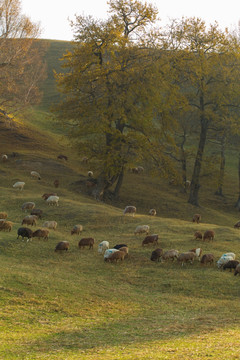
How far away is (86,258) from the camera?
19.9 metres

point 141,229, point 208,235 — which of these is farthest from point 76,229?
point 208,235

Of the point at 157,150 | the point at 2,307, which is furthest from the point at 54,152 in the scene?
the point at 2,307

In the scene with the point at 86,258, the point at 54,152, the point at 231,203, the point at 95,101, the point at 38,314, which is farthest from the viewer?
the point at 54,152

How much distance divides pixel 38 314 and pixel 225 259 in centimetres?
918

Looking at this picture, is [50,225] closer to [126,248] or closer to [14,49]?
[126,248]

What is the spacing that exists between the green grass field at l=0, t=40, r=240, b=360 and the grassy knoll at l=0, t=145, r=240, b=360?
27 mm

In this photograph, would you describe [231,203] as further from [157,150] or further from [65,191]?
[65,191]

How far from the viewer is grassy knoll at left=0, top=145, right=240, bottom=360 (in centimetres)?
995

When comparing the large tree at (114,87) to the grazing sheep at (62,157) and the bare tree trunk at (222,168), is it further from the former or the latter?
the grazing sheep at (62,157)

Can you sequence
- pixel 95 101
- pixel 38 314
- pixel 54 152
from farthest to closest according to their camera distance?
pixel 54 152 < pixel 95 101 < pixel 38 314

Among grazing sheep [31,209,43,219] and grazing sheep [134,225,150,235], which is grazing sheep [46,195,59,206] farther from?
grazing sheep [134,225,150,235]

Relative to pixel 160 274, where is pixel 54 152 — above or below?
above

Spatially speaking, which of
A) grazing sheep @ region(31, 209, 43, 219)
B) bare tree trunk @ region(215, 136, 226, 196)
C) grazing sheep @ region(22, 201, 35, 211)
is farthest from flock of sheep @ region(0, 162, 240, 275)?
bare tree trunk @ region(215, 136, 226, 196)

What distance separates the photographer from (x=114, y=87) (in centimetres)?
3656
